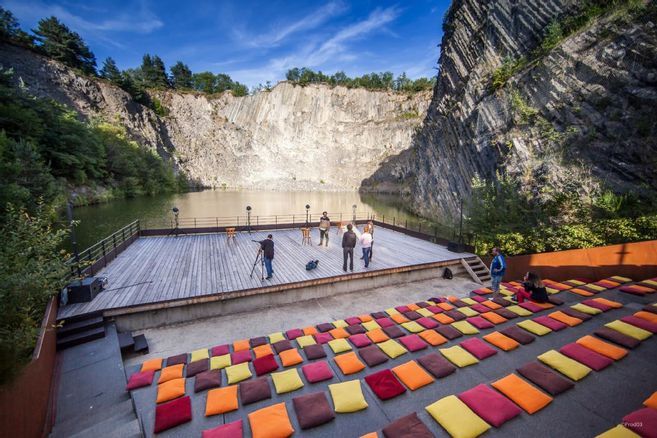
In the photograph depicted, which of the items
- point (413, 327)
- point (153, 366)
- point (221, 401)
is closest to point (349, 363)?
point (221, 401)

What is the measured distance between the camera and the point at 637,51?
42.2 feet

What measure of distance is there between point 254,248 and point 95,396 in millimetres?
8429

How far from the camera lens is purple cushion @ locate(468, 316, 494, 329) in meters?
5.79

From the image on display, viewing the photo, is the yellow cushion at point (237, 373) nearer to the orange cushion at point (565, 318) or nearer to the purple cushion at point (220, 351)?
the purple cushion at point (220, 351)

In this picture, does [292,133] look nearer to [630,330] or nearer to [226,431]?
[630,330]

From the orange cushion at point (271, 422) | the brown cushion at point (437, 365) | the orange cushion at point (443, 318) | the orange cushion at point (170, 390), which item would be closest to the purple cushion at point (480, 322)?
the orange cushion at point (443, 318)

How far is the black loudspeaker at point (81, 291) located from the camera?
7151 mm

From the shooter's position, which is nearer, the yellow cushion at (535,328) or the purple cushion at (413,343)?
the purple cushion at (413,343)

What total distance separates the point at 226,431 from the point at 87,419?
290 cm

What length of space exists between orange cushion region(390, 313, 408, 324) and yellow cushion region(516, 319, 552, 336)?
7.68 ft

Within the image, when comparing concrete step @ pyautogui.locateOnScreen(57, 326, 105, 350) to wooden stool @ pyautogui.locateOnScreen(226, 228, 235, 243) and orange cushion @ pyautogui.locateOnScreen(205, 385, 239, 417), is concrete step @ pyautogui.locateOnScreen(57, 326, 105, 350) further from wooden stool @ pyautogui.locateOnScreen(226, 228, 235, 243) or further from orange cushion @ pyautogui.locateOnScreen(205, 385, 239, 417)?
wooden stool @ pyautogui.locateOnScreen(226, 228, 235, 243)

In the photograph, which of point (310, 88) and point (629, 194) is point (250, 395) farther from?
point (310, 88)

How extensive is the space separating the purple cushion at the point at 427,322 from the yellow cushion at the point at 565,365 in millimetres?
2005

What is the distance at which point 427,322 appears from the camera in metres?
6.27
